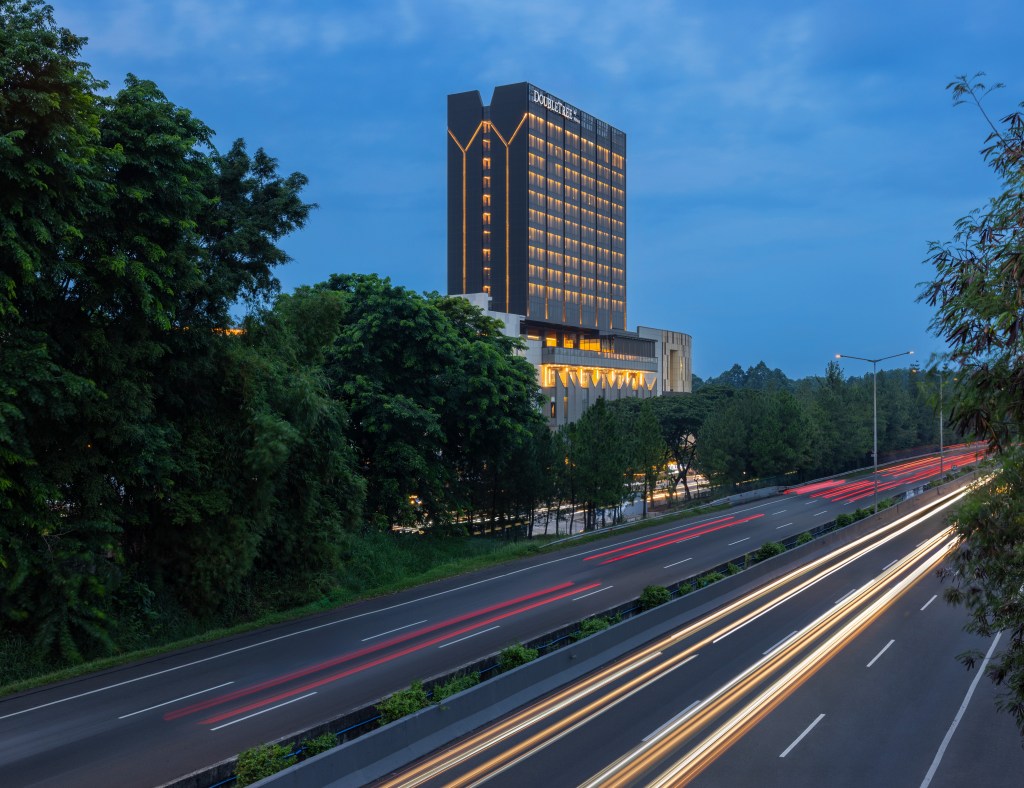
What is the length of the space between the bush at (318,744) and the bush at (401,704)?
5.14ft

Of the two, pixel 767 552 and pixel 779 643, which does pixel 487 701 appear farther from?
pixel 767 552

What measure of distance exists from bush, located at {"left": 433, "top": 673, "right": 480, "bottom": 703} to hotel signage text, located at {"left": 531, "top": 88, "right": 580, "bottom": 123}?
118 metres

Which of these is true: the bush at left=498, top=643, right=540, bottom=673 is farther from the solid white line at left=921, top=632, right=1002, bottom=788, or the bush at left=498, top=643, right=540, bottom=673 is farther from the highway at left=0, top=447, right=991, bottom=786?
the solid white line at left=921, top=632, right=1002, bottom=788

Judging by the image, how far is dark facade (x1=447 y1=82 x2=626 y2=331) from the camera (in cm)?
12519

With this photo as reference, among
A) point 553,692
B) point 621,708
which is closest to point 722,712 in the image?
point 621,708

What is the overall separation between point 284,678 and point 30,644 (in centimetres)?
797

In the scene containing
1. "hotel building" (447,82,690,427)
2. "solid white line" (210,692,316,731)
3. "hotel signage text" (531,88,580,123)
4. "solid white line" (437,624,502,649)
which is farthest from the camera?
"hotel signage text" (531,88,580,123)

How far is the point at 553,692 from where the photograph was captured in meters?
21.1

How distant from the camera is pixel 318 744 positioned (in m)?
15.8

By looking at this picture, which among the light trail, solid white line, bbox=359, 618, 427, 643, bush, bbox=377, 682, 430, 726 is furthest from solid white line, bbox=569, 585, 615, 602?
bush, bbox=377, 682, 430, 726

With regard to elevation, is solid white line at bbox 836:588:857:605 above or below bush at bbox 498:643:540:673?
below

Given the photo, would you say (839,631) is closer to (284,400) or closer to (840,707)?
(840,707)

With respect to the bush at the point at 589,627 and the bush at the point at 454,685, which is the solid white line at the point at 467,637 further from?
the bush at the point at 454,685

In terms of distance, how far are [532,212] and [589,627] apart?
10727 cm
